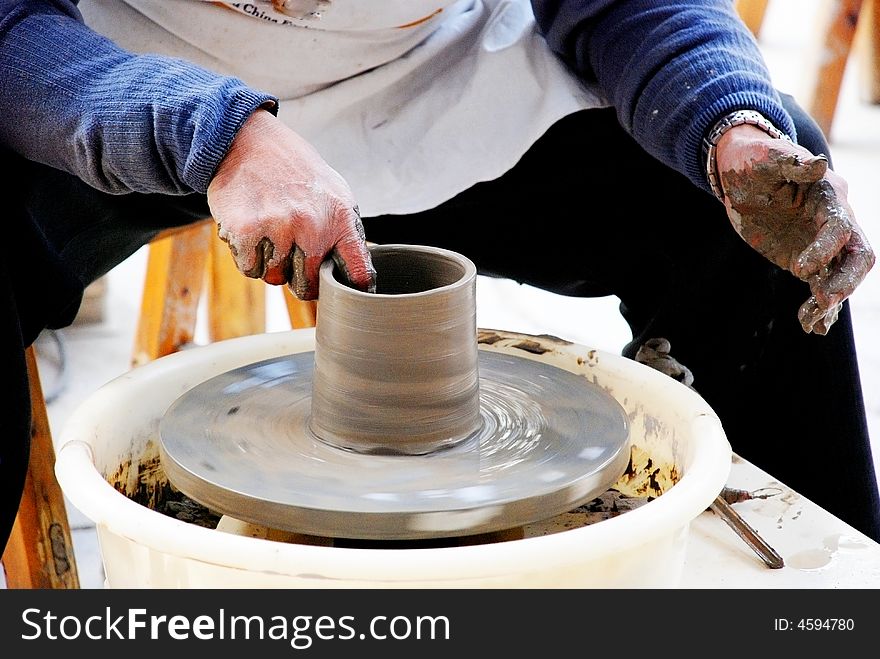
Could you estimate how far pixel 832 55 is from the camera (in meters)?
3.77

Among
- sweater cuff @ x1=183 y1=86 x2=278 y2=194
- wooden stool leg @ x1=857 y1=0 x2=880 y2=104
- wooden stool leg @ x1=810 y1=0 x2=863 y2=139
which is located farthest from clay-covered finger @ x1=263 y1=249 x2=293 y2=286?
wooden stool leg @ x1=857 y1=0 x2=880 y2=104

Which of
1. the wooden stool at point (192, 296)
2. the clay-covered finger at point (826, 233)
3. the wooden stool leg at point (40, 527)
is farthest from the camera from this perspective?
the wooden stool at point (192, 296)

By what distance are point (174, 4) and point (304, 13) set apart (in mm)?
171

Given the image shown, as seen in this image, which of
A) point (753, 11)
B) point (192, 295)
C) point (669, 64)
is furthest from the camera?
point (753, 11)

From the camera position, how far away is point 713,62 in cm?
131

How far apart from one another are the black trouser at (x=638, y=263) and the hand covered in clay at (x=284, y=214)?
398 mm

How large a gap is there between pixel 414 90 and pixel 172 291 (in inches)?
27.2

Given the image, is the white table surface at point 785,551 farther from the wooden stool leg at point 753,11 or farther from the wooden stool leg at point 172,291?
the wooden stool leg at point 753,11

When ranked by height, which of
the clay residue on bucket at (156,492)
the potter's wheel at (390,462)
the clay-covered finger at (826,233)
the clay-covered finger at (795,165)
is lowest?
the clay residue on bucket at (156,492)

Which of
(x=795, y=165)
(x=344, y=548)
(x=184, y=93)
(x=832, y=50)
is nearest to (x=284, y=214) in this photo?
(x=184, y=93)

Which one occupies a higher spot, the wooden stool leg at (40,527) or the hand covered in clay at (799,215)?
the hand covered in clay at (799,215)

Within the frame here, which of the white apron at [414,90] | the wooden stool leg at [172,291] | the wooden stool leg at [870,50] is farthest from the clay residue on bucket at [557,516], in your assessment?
the wooden stool leg at [870,50]

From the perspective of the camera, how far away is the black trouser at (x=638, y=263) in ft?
4.57

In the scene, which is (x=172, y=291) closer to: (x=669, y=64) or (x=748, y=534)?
(x=669, y=64)
